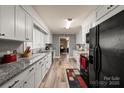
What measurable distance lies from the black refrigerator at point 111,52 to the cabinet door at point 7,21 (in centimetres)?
161

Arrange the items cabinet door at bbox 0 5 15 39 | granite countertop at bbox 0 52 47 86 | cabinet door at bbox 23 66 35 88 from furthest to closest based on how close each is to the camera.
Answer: cabinet door at bbox 23 66 35 88 → cabinet door at bbox 0 5 15 39 → granite countertop at bbox 0 52 47 86

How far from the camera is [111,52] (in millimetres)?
1519

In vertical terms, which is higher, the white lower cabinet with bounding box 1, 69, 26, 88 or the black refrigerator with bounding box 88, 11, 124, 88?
the black refrigerator with bounding box 88, 11, 124, 88

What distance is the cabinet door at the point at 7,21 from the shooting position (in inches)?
66.7

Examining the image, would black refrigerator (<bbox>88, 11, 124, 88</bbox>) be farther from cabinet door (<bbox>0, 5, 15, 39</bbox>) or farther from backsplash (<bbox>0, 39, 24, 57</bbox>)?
backsplash (<bbox>0, 39, 24, 57</bbox>)

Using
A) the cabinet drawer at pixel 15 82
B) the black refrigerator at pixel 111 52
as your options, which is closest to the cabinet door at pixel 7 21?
the cabinet drawer at pixel 15 82

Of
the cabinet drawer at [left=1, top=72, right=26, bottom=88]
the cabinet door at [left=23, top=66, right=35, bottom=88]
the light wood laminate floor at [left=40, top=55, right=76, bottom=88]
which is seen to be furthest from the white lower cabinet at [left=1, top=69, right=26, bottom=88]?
the light wood laminate floor at [left=40, top=55, right=76, bottom=88]

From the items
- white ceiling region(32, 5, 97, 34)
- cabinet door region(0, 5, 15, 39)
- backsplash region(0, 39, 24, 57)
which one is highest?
white ceiling region(32, 5, 97, 34)

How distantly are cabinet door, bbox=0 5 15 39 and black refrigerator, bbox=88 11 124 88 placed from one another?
161cm

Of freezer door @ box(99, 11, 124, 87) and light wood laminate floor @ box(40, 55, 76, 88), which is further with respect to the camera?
light wood laminate floor @ box(40, 55, 76, 88)

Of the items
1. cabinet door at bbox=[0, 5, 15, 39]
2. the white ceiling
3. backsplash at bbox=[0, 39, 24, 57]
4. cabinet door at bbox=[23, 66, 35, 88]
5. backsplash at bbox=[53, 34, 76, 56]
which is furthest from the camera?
backsplash at bbox=[53, 34, 76, 56]

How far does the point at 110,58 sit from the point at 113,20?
0.53 metres

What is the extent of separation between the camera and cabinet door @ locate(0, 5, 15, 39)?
1.69 m

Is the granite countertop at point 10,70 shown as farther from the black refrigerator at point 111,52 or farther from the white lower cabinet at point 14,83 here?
the black refrigerator at point 111,52
